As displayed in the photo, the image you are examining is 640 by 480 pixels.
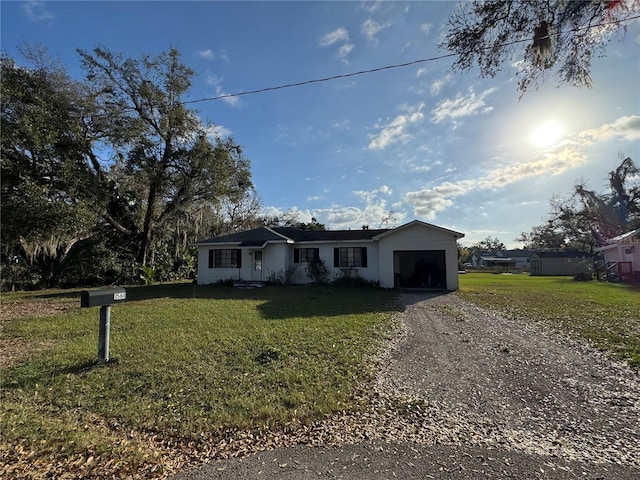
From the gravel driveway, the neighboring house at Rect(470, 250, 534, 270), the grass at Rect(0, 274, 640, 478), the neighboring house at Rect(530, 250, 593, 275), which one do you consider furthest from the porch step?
the neighboring house at Rect(470, 250, 534, 270)

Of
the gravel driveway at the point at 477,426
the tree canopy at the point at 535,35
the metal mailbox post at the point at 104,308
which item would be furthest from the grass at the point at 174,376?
the tree canopy at the point at 535,35

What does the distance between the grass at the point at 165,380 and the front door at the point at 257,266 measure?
8473mm

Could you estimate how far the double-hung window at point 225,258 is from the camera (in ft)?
57.9

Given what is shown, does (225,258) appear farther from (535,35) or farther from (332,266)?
(535,35)

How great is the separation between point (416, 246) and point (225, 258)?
398 inches

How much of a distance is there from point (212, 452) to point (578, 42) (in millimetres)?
6245

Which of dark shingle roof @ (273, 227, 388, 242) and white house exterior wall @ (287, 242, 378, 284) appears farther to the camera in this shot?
dark shingle roof @ (273, 227, 388, 242)

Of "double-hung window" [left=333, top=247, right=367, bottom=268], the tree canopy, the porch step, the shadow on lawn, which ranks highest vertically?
the tree canopy

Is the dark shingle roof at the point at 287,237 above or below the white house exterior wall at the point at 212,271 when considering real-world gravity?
above

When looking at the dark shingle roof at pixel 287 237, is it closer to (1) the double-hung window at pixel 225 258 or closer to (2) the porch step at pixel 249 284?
(1) the double-hung window at pixel 225 258

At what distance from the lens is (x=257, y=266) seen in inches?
685

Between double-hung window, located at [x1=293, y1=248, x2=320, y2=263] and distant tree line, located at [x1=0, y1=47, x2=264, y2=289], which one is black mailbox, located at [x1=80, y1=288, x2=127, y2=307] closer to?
distant tree line, located at [x1=0, y1=47, x2=264, y2=289]

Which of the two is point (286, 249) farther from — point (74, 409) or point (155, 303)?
point (74, 409)

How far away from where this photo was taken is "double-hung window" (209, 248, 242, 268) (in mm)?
17641
